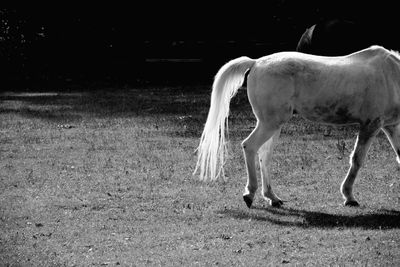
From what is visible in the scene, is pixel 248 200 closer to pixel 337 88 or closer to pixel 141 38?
pixel 337 88

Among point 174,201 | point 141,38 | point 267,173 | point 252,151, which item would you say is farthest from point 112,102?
point 252,151

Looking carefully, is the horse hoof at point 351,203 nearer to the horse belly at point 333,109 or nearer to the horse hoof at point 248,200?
the horse belly at point 333,109

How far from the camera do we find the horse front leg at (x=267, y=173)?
9.85m

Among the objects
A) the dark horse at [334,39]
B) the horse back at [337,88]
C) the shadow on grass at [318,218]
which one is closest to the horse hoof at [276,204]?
the shadow on grass at [318,218]

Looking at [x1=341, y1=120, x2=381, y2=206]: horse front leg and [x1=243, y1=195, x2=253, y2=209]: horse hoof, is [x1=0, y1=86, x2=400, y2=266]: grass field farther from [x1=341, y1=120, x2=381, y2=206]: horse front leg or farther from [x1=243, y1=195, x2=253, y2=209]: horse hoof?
[x1=341, y1=120, x2=381, y2=206]: horse front leg

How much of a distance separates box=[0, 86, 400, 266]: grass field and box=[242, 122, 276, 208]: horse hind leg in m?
0.19

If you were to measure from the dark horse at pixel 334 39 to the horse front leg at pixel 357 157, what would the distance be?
1292cm

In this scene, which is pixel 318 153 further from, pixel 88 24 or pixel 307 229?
pixel 88 24

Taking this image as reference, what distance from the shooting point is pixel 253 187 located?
968 centimetres

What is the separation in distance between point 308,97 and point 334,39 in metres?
13.4

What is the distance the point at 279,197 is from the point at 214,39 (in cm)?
2017

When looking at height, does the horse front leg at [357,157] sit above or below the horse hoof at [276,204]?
above

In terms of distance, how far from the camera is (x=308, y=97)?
9.70 m

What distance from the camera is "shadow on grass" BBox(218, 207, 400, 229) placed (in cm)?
877
